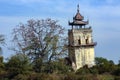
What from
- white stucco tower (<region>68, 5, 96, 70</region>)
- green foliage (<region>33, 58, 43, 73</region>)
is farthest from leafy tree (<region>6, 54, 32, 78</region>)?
white stucco tower (<region>68, 5, 96, 70</region>)

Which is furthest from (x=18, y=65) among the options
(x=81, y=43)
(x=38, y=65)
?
(x=81, y=43)

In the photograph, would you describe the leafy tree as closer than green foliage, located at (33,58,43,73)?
Yes

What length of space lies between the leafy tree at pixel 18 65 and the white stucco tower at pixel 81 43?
30748 millimetres

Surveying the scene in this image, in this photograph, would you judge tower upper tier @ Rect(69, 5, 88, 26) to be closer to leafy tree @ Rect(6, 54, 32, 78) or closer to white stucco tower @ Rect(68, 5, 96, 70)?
white stucco tower @ Rect(68, 5, 96, 70)

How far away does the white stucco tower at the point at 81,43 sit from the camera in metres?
80.6

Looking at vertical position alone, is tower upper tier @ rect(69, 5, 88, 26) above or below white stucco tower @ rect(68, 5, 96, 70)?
above

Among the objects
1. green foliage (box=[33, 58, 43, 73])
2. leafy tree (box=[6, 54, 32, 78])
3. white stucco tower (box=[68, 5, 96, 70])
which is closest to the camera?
leafy tree (box=[6, 54, 32, 78])

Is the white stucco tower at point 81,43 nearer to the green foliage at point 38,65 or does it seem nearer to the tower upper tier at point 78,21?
the tower upper tier at point 78,21

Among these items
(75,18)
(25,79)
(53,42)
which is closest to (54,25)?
(53,42)

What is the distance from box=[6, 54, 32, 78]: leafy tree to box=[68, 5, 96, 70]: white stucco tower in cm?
3075

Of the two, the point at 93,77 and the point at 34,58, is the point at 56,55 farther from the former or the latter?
the point at 93,77

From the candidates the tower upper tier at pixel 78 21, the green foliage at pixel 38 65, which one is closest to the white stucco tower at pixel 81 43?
the tower upper tier at pixel 78 21

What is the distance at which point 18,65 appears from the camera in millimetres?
46938

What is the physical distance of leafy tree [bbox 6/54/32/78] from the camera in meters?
46.3
